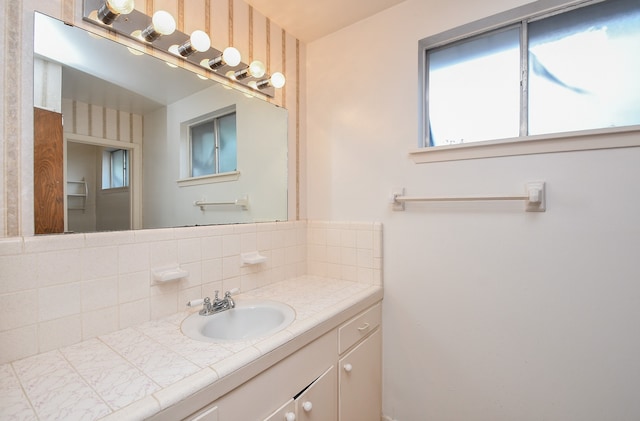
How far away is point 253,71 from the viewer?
1.54 meters

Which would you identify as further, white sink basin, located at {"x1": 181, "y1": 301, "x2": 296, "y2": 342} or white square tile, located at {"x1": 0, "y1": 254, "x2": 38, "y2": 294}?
white sink basin, located at {"x1": 181, "y1": 301, "x2": 296, "y2": 342}

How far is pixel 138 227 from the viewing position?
1163 mm

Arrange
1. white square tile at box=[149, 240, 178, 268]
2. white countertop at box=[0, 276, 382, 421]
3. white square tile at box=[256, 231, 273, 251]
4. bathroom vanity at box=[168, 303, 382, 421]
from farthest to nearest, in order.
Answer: white square tile at box=[256, 231, 273, 251]
white square tile at box=[149, 240, 178, 268]
bathroom vanity at box=[168, 303, 382, 421]
white countertop at box=[0, 276, 382, 421]

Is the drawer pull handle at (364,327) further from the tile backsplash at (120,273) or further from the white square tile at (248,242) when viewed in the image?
the white square tile at (248,242)

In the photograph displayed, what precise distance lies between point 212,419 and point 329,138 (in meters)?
1.53

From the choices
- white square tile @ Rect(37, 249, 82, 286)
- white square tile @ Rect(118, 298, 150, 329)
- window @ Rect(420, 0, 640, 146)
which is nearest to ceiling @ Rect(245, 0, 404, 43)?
window @ Rect(420, 0, 640, 146)

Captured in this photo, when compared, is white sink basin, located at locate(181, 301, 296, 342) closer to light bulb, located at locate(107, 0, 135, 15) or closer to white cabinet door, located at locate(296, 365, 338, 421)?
white cabinet door, located at locate(296, 365, 338, 421)

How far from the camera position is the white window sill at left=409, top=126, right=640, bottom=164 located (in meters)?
1.09

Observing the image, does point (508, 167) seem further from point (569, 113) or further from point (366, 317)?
point (366, 317)

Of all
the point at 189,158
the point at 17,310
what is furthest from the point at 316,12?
the point at 17,310

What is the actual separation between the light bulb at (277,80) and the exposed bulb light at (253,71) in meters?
0.08

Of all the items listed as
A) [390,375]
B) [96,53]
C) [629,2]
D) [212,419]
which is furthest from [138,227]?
[629,2]

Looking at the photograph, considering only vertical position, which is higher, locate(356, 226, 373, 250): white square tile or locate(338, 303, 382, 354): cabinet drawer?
locate(356, 226, 373, 250): white square tile

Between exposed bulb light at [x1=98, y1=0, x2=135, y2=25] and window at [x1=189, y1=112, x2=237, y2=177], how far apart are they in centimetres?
48
